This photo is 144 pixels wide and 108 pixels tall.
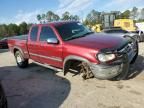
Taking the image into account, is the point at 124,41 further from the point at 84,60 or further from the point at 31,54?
the point at 31,54

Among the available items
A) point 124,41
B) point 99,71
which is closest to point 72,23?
point 124,41

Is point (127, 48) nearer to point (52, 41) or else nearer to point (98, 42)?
point (98, 42)

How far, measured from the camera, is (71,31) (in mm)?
7066

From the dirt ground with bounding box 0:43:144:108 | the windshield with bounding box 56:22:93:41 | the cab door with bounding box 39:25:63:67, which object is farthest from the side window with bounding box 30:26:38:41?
the dirt ground with bounding box 0:43:144:108

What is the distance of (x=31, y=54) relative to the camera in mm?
8406

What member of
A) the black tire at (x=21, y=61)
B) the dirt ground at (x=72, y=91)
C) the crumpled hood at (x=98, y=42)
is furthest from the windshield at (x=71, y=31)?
the black tire at (x=21, y=61)

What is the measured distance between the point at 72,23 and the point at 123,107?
11.9ft

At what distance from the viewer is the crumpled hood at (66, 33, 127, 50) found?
Result: 5695 millimetres

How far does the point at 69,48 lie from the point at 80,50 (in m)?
0.47

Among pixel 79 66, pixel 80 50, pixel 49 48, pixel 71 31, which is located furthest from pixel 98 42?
pixel 49 48

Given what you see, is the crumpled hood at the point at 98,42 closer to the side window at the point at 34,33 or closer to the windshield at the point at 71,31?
the windshield at the point at 71,31

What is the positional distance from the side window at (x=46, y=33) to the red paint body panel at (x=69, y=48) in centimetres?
13

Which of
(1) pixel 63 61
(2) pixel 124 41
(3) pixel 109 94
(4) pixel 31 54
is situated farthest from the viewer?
(4) pixel 31 54

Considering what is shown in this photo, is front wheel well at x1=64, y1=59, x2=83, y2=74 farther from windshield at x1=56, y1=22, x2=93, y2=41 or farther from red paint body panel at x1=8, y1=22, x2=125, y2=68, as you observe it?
windshield at x1=56, y1=22, x2=93, y2=41
